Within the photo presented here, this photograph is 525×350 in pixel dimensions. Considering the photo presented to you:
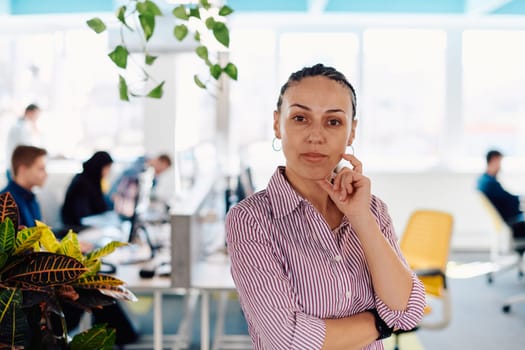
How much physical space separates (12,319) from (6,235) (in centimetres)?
18

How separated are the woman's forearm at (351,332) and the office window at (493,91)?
6819mm

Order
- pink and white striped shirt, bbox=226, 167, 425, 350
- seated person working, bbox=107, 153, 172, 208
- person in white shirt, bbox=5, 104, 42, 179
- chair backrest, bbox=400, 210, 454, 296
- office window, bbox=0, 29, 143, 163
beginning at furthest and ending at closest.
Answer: office window, bbox=0, 29, 143, 163, person in white shirt, bbox=5, 104, 42, 179, seated person working, bbox=107, 153, 172, 208, chair backrest, bbox=400, 210, 454, 296, pink and white striped shirt, bbox=226, 167, 425, 350

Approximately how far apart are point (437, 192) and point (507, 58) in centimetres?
197

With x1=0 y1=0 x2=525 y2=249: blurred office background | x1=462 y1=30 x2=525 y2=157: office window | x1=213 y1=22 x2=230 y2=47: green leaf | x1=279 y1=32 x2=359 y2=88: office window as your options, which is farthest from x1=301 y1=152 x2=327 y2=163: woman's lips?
x1=462 y1=30 x2=525 y2=157: office window

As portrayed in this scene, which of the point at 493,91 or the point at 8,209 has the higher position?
the point at 493,91

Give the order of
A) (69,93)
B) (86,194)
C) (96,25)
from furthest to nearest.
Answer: (69,93)
(86,194)
(96,25)

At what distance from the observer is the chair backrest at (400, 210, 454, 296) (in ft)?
12.0

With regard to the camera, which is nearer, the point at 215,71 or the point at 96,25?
the point at 96,25

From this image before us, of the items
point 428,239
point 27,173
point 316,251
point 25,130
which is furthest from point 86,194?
point 316,251

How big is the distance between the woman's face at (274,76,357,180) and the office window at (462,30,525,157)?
22.2ft

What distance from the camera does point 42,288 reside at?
125 centimetres

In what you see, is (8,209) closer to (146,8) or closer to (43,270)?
(43,270)

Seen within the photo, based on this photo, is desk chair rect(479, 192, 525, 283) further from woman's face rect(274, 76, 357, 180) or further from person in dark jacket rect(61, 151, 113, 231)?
woman's face rect(274, 76, 357, 180)

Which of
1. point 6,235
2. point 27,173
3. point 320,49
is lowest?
point 6,235
